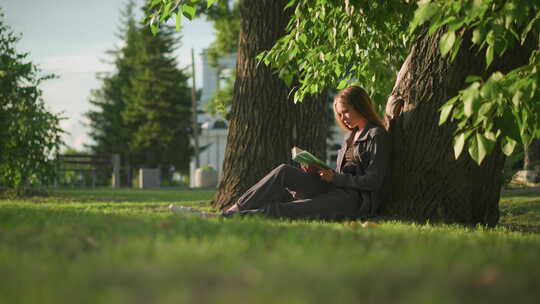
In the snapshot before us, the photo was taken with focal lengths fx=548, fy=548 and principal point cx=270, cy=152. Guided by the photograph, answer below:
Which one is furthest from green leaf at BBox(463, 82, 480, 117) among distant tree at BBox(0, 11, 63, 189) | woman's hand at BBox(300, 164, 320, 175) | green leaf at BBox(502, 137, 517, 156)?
distant tree at BBox(0, 11, 63, 189)

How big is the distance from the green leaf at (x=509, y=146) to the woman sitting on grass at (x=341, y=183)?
4.75 ft

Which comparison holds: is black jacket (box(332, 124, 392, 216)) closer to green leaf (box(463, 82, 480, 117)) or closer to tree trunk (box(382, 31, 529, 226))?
tree trunk (box(382, 31, 529, 226))

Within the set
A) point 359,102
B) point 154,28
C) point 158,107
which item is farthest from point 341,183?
point 158,107

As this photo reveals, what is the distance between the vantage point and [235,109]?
8148mm

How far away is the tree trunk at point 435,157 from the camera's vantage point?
17.9ft

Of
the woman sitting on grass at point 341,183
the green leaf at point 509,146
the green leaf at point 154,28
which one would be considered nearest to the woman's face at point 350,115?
the woman sitting on grass at point 341,183

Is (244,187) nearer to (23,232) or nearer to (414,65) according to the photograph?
(414,65)

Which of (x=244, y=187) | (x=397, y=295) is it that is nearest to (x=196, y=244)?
(x=397, y=295)

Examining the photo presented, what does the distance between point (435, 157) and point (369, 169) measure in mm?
672

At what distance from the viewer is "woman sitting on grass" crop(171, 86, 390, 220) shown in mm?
5566

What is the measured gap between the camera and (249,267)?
7.21 ft

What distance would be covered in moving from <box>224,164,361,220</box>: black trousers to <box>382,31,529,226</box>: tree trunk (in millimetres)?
552

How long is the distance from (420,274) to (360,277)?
285 mm

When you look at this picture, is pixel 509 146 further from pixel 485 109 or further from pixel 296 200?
pixel 296 200
